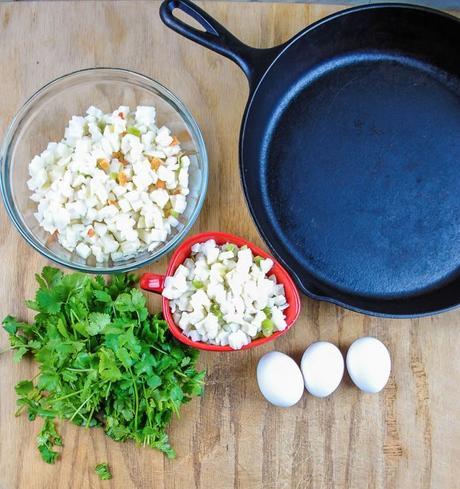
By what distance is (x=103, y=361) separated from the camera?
113 centimetres

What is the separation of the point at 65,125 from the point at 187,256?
385 mm

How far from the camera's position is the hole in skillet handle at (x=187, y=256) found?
1181mm

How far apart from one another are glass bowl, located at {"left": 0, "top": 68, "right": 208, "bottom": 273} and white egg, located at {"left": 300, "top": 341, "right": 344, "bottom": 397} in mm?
337

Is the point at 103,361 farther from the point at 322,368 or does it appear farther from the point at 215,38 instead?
the point at 215,38

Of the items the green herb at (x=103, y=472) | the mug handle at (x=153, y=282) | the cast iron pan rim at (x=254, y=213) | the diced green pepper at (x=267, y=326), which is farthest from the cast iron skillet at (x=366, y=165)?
the green herb at (x=103, y=472)

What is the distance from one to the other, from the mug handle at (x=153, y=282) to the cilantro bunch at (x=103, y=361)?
20 millimetres

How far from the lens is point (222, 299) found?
3.88 ft

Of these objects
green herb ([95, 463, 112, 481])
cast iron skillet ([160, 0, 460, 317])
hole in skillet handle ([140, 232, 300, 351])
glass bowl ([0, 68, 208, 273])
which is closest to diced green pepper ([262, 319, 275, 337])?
hole in skillet handle ([140, 232, 300, 351])

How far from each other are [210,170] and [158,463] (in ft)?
1.94

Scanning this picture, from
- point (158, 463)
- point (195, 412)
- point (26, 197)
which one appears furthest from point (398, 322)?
point (26, 197)

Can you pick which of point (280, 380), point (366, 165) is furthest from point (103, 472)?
point (366, 165)

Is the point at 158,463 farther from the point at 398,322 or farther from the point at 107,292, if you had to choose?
the point at 398,322

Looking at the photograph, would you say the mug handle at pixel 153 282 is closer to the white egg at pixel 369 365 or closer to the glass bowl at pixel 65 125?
the glass bowl at pixel 65 125

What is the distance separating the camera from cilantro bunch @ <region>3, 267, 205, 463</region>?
3.78 feet
